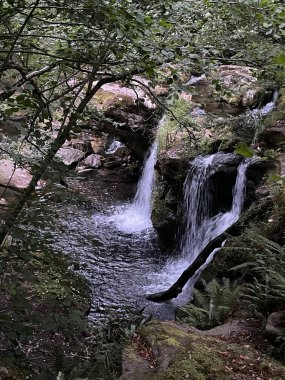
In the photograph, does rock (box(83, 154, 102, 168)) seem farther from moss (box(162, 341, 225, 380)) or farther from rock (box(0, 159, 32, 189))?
moss (box(162, 341, 225, 380))

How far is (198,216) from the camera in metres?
8.78

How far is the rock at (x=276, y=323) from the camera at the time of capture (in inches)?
156

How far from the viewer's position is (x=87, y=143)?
A: 14695 millimetres

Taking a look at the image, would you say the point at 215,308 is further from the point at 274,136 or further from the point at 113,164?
the point at 113,164

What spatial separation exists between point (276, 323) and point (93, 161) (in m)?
10.7

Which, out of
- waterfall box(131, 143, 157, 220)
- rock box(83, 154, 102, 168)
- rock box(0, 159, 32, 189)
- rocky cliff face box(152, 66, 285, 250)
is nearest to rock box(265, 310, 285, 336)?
rocky cliff face box(152, 66, 285, 250)

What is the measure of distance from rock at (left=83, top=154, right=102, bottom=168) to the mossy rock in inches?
415

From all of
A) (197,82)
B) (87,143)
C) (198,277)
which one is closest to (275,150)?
(198,277)

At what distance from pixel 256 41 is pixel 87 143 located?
11278mm

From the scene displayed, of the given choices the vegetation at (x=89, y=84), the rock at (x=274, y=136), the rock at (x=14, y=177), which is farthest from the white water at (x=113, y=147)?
the vegetation at (x=89, y=84)

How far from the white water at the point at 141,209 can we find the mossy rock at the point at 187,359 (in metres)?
6.62

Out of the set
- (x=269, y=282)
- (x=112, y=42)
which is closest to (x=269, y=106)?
(x=269, y=282)

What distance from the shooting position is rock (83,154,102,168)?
13.9 meters

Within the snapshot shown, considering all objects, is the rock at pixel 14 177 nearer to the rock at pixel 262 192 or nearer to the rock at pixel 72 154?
the rock at pixel 72 154
